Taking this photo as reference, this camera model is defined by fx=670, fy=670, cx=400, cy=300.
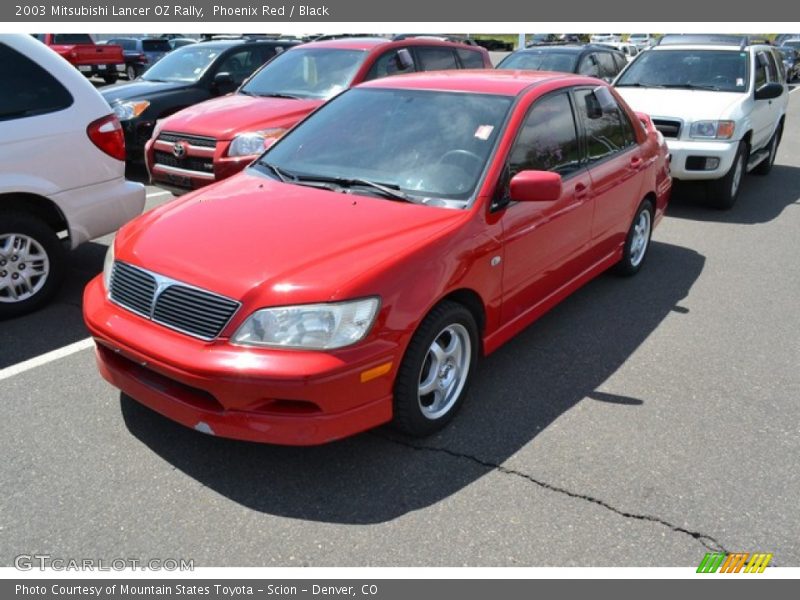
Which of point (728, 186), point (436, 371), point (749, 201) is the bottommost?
point (749, 201)

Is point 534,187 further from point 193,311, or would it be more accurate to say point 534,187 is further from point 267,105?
point 267,105

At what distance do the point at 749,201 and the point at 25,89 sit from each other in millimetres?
8097

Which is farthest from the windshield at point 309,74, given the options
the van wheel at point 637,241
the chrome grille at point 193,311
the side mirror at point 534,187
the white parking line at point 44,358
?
the chrome grille at point 193,311

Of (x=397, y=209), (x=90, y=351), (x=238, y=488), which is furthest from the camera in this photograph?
(x=90, y=351)

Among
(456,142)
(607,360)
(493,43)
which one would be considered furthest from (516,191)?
(493,43)

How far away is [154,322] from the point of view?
300 cm

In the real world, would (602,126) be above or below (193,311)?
above

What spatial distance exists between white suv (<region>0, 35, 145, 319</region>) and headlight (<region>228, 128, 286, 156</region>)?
1.67 m

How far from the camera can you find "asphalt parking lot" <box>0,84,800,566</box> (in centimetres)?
269

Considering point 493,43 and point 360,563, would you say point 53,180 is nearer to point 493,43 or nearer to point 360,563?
point 360,563

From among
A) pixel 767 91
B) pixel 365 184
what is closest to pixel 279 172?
pixel 365 184

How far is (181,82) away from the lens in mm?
9180

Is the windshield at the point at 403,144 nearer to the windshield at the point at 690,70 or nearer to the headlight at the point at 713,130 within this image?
the headlight at the point at 713,130

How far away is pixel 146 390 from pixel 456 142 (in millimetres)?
2055
